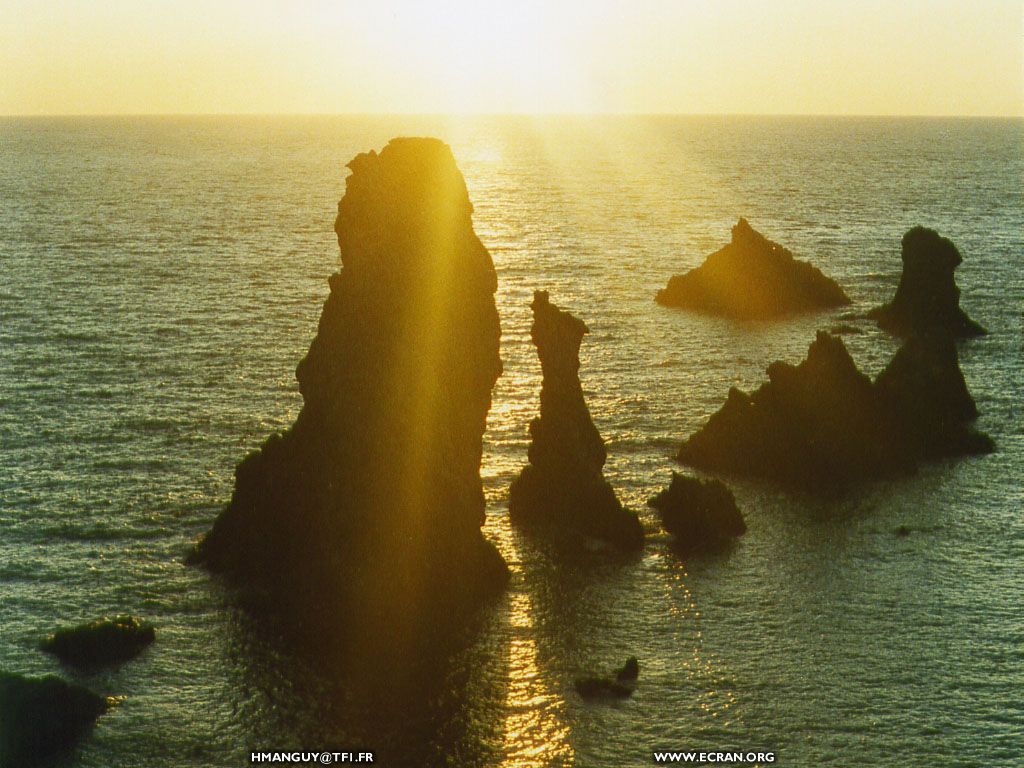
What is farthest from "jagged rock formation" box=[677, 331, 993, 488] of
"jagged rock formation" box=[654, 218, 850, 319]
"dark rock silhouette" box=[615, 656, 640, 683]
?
"jagged rock formation" box=[654, 218, 850, 319]

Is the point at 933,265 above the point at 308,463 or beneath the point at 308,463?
above

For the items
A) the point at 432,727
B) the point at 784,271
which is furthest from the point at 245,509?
the point at 784,271

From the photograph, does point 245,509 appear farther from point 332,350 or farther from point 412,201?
point 412,201

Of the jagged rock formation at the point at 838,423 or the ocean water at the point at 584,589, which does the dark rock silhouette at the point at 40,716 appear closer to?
the ocean water at the point at 584,589

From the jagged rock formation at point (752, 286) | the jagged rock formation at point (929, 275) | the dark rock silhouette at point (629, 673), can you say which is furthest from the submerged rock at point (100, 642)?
the jagged rock formation at point (752, 286)

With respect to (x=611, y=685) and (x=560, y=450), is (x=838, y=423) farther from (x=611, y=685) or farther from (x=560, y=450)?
(x=611, y=685)

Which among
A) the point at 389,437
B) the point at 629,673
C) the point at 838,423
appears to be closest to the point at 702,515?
the point at 838,423
